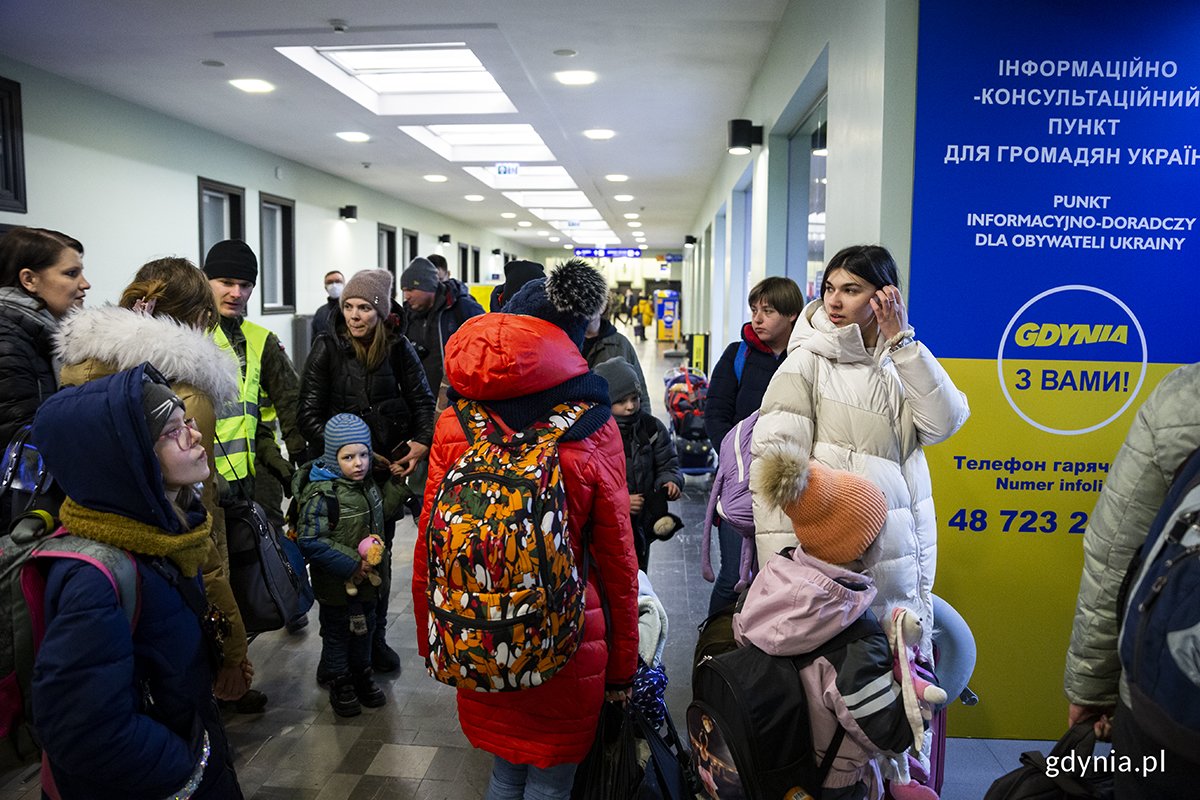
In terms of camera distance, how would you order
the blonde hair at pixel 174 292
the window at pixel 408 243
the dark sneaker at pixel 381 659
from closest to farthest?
the blonde hair at pixel 174 292 < the dark sneaker at pixel 381 659 < the window at pixel 408 243

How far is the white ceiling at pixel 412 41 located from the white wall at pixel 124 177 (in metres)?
0.20

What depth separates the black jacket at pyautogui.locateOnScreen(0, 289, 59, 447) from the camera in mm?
2461

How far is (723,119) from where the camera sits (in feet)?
26.2

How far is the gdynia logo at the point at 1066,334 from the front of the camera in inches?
114

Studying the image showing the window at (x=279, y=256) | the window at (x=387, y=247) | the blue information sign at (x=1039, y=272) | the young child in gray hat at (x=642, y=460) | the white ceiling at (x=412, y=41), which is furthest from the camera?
the window at (x=387, y=247)

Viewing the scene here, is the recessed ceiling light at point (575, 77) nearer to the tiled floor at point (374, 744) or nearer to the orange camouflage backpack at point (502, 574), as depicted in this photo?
the tiled floor at point (374, 744)

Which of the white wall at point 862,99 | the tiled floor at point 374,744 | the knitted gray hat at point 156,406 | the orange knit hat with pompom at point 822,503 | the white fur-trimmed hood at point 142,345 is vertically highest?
the white wall at point 862,99

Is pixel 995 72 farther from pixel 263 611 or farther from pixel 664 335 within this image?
pixel 664 335

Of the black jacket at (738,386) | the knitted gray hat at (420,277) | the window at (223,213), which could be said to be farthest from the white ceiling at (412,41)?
the black jacket at (738,386)

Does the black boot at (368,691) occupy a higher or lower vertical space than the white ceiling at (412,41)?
lower

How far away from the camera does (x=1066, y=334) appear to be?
9.59ft

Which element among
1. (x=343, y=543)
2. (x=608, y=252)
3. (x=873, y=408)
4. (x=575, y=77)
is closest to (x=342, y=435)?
(x=343, y=543)

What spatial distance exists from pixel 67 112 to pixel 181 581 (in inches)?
266

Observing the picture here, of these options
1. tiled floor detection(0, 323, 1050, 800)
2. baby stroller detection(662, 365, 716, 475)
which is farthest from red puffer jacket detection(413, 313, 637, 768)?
baby stroller detection(662, 365, 716, 475)
